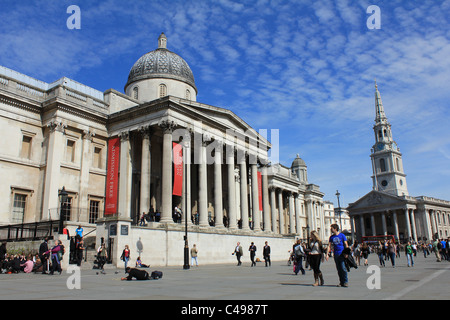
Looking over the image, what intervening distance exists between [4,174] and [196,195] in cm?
1683

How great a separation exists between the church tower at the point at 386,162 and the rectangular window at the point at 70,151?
98863 millimetres

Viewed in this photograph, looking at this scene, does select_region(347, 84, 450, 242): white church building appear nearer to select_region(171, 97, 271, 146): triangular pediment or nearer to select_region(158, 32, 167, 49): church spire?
select_region(171, 97, 271, 146): triangular pediment

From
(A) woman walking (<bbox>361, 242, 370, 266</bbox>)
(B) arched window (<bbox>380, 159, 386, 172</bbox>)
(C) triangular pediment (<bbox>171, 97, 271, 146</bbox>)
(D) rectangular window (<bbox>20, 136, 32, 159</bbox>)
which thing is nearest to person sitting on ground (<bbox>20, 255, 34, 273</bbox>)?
(D) rectangular window (<bbox>20, 136, 32, 159</bbox>)

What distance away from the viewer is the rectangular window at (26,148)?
28073 mm

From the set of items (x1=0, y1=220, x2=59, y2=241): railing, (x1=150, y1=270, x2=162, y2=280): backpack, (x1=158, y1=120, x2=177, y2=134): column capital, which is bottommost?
(x1=150, y1=270, x2=162, y2=280): backpack

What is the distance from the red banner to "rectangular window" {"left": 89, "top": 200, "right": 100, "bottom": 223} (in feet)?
4.46

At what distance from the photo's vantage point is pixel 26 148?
28.4 meters

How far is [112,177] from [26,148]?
6712 millimetres

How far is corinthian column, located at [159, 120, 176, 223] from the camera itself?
86.2 ft

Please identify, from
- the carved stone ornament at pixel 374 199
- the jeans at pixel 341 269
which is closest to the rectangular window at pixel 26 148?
the jeans at pixel 341 269

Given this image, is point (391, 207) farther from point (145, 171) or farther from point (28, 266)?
point (28, 266)

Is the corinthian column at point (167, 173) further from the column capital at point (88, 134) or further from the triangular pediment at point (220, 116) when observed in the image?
the column capital at point (88, 134)

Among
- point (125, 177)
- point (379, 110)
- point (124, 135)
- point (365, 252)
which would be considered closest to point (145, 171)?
point (125, 177)
